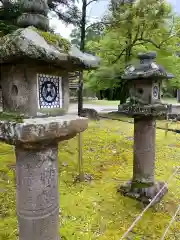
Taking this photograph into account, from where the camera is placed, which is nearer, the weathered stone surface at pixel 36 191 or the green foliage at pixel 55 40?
the green foliage at pixel 55 40

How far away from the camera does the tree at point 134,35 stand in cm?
1104

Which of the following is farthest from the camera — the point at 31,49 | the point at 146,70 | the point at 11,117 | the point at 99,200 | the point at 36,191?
the point at 99,200

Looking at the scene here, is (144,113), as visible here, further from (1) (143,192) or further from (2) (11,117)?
(2) (11,117)

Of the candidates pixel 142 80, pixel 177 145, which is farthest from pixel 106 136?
pixel 142 80

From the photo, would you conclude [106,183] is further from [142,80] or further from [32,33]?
[32,33]

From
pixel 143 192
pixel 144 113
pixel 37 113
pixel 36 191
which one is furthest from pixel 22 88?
pixel 143 192

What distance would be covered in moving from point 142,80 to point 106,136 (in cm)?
554

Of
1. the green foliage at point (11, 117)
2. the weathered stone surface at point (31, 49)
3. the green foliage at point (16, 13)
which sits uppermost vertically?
the green foliage at point (16, 13)

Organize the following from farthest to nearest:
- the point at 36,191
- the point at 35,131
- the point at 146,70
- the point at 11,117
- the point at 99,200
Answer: the point at 99,200 < the point at 146,70 < the point at 36,191 < the point at 11,117 < the point at 35,131

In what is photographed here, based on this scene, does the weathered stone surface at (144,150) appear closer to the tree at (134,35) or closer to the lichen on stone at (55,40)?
the lichen on stone at (55,40)

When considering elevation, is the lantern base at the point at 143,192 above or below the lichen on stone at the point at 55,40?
below

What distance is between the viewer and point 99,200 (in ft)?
15.2

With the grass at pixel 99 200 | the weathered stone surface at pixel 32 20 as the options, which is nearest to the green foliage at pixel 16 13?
the weathered stone surface at pixel 32 20

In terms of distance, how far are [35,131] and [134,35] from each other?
12.5 metres
